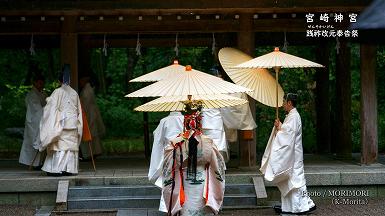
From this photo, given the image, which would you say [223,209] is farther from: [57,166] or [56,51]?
[56,51]

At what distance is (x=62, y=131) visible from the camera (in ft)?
35.8

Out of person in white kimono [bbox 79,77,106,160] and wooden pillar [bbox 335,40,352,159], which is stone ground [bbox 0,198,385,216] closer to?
person in white kimono [bbox 79,77,106,160]

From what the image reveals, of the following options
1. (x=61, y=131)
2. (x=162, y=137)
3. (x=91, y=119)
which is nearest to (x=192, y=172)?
(x=162, y=137)

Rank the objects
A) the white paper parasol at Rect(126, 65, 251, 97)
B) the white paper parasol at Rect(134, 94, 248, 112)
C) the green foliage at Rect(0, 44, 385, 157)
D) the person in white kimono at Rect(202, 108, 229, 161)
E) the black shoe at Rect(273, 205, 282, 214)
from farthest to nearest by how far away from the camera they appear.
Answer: the green foliage at Rect(0, 44, 385, 157) → the person in white kimono at Rect(202, 108, 229, 161) → the black shoe at Rect(273, 205, 282, 214) → the white paper parasol at Rect(134, 94, 248, 112) → the white paper parasol at Rect(126, 65, 251, 97)

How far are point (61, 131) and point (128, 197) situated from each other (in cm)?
161

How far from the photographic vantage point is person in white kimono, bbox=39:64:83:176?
428 inches

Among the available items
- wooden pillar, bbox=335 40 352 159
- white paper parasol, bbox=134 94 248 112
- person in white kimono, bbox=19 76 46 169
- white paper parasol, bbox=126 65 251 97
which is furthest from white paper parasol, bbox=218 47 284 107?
person in white kimono, bbox=19 76 46 169

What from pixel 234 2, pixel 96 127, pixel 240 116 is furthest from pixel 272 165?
pixel 96 127

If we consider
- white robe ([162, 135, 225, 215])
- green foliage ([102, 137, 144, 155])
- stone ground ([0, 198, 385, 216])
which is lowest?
stone ground ([0, 198, 385, 216])

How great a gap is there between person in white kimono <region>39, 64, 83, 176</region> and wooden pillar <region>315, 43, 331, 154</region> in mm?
6673

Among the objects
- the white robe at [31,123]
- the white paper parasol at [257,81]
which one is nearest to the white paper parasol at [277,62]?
the white paper parasol at [257,81]

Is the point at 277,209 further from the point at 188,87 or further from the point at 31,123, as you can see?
the point at 31,123

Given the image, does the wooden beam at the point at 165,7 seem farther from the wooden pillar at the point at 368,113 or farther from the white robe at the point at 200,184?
the white robe at the point at 200,184

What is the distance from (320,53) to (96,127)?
5443 mm
